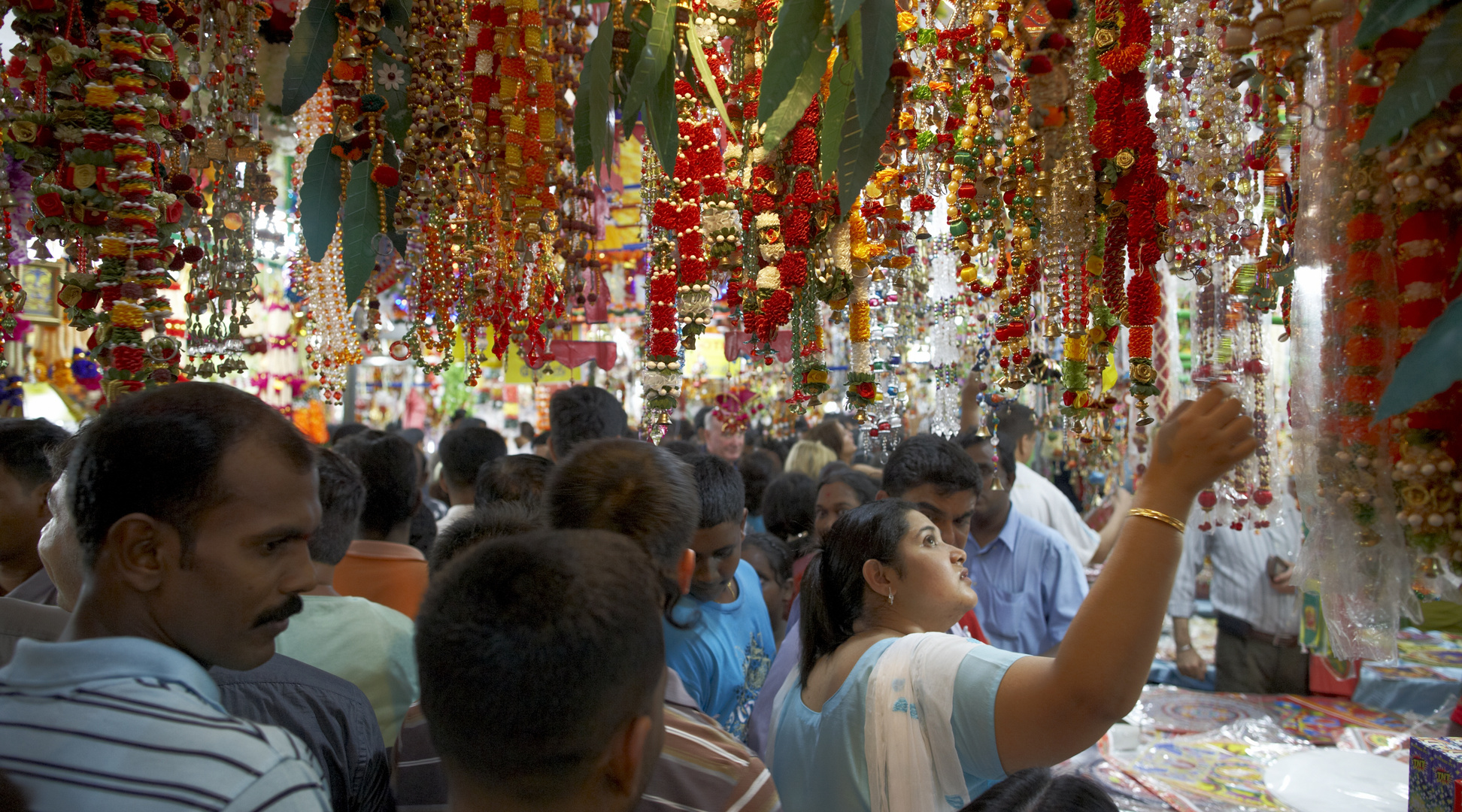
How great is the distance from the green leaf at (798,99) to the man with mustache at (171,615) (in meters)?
0.74

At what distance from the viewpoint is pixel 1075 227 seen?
1440 mm

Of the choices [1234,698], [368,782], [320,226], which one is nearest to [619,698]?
[368,782]

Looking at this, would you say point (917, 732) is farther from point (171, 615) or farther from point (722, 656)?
point (171, 615)

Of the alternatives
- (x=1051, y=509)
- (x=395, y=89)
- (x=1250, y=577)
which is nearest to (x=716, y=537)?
(x=395, y=89)

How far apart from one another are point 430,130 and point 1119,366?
131 inches

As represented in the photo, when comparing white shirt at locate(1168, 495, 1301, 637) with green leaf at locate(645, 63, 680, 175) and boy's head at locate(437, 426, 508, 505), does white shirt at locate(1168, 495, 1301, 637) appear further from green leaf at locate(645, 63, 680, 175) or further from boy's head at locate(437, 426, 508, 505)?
green leaf at locate(645, 63, 680, 175)

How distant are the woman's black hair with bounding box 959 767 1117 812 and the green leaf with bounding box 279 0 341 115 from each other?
160 cm

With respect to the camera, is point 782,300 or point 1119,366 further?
point 1119,366

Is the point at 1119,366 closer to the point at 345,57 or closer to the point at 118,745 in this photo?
the point at 345,57

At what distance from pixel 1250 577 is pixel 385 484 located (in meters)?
3.73

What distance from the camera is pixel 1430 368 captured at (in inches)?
30.8

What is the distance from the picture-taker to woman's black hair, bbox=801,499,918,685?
1.73m

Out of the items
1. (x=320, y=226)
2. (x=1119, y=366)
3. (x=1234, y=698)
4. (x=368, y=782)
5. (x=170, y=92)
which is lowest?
(x=1234, y=698)

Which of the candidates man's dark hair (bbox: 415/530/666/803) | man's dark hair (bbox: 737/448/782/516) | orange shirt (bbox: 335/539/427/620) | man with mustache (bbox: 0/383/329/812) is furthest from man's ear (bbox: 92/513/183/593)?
man's dark hair (bbox: 737/448/782/516)
